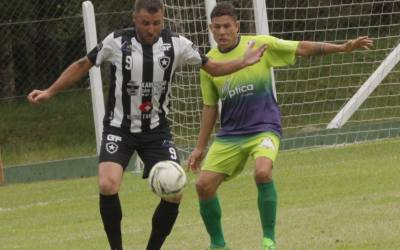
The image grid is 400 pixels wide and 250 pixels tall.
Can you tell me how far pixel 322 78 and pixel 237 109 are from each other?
296 inches

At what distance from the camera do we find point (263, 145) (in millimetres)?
8461

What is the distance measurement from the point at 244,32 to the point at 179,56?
7825mm

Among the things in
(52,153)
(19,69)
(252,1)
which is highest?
(252,1)

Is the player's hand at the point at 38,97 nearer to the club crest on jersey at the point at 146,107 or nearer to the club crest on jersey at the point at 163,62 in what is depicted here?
the club crest on jersey at the point at 146,107

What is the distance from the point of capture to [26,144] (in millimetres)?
19578

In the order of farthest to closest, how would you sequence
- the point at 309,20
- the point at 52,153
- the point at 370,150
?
the point at 52,153
the point at 309,20
the point at 370,150

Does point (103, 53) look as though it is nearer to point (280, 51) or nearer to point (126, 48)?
point (126, 48)

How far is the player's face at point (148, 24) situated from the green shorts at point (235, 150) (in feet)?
3.59

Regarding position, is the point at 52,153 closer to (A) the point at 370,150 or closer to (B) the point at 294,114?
(B) the point at 294,114

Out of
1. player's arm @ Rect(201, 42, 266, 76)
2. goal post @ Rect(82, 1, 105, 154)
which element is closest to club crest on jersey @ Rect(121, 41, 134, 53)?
player's arm @ Rect(201, 42, 266, 76)

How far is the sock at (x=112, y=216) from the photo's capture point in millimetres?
8047

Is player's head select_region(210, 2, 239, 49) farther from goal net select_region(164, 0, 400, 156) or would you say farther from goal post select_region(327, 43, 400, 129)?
goal post select_region(327, 43, 400, 129)

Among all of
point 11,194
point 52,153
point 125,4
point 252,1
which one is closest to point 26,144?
point 52,153

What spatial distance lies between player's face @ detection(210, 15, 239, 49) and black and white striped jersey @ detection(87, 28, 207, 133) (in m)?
0.52
